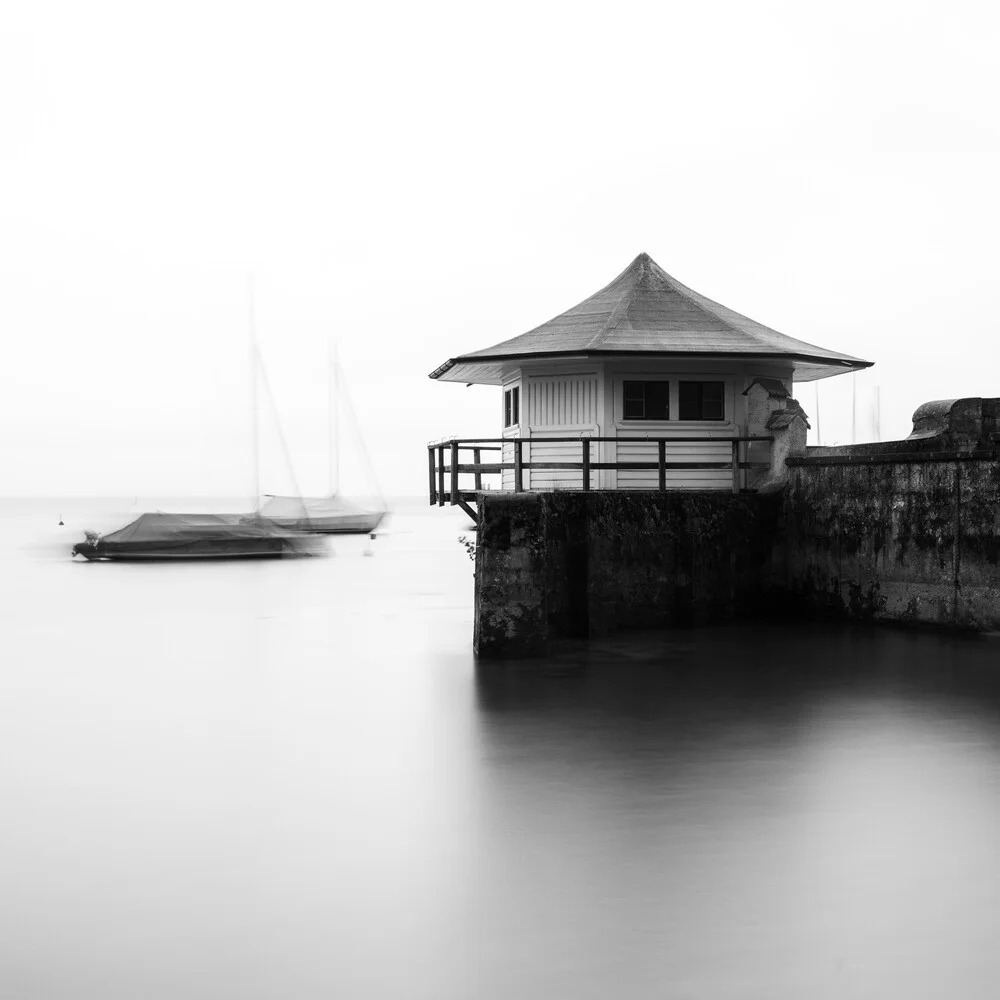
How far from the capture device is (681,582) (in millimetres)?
22594

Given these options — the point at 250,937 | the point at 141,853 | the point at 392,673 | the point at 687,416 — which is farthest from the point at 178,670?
the point at 250,937

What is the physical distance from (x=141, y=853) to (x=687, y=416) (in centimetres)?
1399

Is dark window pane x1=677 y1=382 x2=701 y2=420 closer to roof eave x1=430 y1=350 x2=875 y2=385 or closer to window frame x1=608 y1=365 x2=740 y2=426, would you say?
window frame x1=608 y1=365 x2=740 y2=426

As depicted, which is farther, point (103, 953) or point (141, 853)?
point (141, 853)

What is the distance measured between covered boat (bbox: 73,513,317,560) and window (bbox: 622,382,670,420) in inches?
1701

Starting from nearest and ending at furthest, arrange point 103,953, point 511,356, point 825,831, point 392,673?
1. point 103,953
2. point 825,831
3. point 511,356
4. point 392,673

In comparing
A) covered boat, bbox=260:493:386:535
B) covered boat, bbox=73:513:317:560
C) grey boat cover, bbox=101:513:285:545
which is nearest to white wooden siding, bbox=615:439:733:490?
covered boat, bbox=73:513:317:560

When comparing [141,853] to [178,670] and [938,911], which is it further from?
[178,670]

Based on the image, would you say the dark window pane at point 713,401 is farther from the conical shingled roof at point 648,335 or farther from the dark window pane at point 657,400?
the conical shingled roof at point 648,335

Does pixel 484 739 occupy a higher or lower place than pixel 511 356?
lower

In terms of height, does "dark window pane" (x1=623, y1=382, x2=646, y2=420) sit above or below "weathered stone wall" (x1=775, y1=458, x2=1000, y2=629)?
above

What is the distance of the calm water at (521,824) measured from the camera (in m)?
9.63

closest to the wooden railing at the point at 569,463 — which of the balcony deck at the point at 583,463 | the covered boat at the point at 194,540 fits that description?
the balcony deck at the point at 583,463

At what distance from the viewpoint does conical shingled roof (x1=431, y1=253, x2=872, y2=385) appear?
22.8m
